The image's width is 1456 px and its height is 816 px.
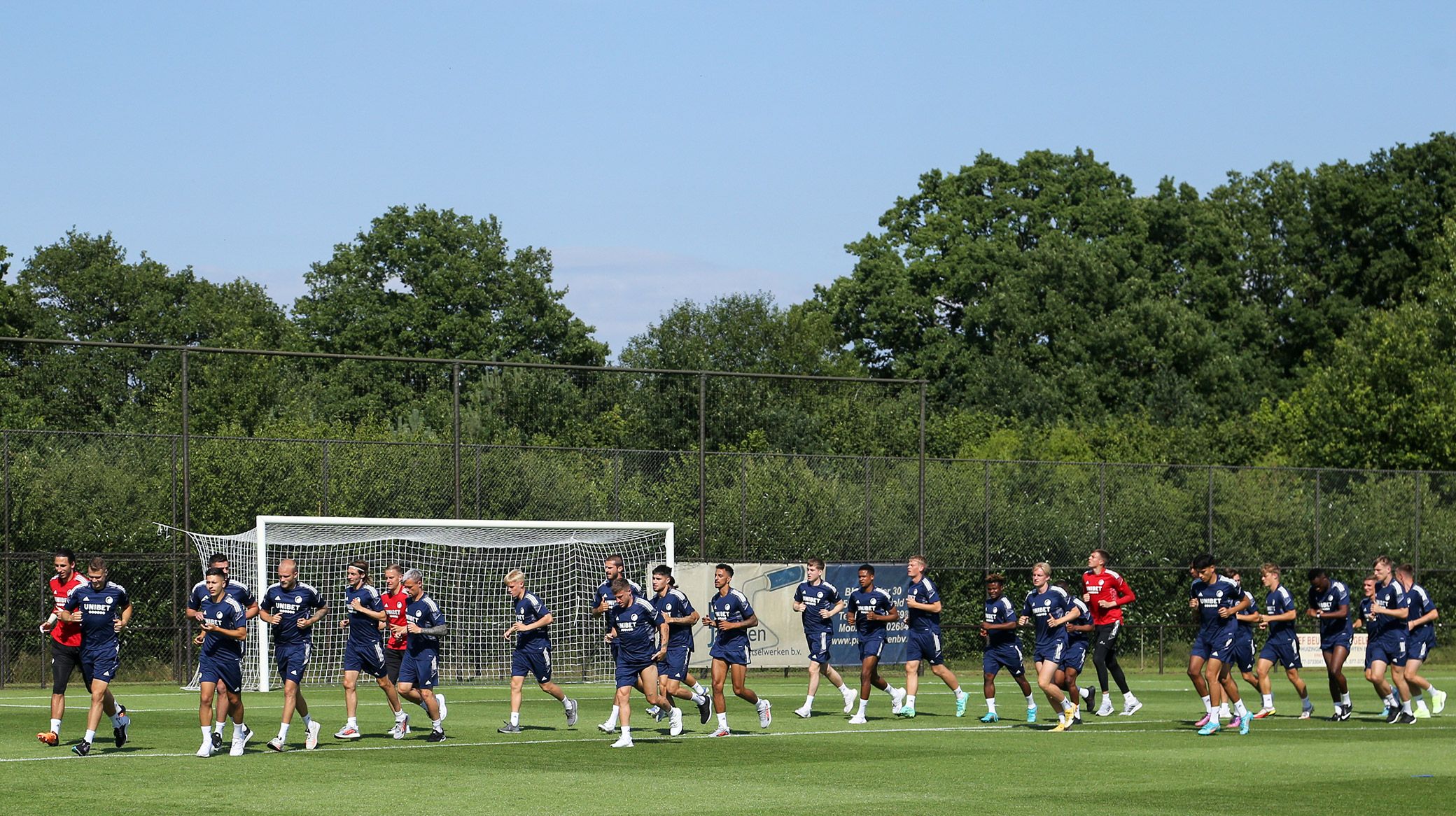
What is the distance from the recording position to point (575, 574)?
32.3 m

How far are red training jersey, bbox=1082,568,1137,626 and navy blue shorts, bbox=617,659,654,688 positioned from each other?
663 centimetres

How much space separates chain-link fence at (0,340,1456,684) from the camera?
106ft

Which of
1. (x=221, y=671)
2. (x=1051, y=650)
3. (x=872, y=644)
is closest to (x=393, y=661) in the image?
(x=221, y=671)

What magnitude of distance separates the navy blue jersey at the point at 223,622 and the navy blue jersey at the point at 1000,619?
9.74 meters

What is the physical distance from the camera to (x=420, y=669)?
20.1 m

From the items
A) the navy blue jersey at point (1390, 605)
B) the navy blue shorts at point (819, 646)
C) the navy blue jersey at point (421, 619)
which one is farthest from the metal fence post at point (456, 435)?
the navy blue jersey at point (1390, 605)

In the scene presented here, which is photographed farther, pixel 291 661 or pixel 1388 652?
pixel 1388 652

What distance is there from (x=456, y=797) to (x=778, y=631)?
748 inches

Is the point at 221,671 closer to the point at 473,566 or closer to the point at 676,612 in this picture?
the point at 676,612

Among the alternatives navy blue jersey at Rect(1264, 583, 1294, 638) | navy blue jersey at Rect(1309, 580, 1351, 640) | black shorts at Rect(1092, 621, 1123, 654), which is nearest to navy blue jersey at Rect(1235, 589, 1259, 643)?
navy blue jersey at Rect(1264, 583, 1294, 638)

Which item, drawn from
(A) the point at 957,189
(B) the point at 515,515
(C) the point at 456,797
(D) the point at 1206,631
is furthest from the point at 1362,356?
(C) the point at 456,797

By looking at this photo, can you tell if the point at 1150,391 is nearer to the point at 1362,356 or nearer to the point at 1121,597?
the point at 1362,356

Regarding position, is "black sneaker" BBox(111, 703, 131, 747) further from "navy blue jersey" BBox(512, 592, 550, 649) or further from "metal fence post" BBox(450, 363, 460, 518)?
"metal fence post" BBox(450, 363, 460, 518)

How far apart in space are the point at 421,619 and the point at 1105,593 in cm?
890
